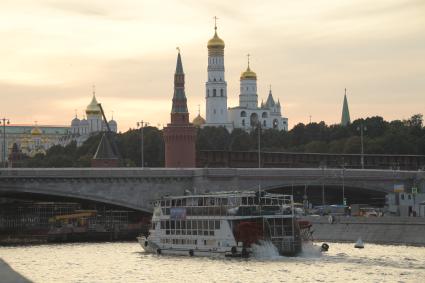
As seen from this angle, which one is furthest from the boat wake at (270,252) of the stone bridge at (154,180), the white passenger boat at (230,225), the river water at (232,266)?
the stone bridge at (154,180)

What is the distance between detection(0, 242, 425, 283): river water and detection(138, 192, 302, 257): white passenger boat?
1.49m

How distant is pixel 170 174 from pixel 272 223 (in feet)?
152

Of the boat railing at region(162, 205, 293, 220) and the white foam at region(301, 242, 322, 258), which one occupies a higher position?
the boat railing at region(162, 205, 293, 220)

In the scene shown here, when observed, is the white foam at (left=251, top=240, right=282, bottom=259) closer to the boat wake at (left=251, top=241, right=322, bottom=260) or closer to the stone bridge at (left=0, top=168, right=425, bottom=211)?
the boat wake at (left=251, top=241, right=322, bottom=260)

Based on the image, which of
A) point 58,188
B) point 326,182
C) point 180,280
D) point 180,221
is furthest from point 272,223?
point 326,182

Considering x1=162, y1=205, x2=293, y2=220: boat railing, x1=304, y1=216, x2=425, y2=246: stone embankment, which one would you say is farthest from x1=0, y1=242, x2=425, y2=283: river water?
x1=304, y1=216, x2=425, y2=246: stone embankment

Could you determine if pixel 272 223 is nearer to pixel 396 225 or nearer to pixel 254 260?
pixel 254 260

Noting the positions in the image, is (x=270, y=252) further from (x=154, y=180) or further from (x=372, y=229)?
(x=154, y=180)

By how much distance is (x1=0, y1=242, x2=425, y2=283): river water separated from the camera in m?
85.7

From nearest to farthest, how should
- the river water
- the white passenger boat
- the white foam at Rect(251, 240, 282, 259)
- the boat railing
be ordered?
1. the river water
2. the white foam at Rect(251, 240, 282, 259)
3. the white passenger boat
4. the boat railing

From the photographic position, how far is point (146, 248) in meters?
115

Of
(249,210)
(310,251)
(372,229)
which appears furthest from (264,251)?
(372,229)

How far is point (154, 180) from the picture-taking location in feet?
483

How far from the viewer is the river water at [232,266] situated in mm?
85688
